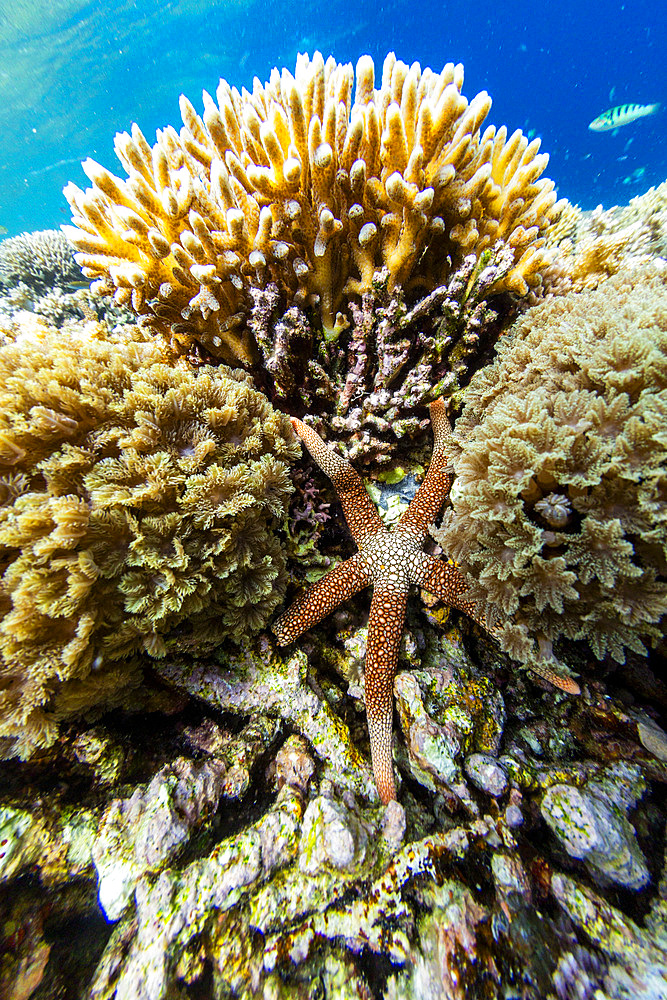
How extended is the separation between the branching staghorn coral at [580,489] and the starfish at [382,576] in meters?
0.36

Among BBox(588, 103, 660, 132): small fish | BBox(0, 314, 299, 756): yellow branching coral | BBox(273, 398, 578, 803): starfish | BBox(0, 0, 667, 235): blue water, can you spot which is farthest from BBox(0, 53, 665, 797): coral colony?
BBox(0, 0, 667, 235): blue water

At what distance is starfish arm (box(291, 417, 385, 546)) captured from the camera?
258 centimetres

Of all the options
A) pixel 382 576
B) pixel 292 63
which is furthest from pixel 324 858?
pixel 292 63

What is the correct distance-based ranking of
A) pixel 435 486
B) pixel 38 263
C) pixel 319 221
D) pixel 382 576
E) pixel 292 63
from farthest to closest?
pixel 292 63 < pixel 38 263 < pixel 435 486 < pixel 382 576 < pixel 319 221

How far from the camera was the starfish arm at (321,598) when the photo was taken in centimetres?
244

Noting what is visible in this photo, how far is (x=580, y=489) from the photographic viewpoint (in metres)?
1.87

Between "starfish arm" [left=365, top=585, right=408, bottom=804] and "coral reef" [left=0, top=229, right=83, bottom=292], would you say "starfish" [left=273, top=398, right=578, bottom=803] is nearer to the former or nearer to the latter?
"starfish arm" [left=365, top=585, right=408, bottom=804]

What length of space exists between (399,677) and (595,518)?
1422mm

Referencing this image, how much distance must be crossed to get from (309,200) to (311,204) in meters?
0.02

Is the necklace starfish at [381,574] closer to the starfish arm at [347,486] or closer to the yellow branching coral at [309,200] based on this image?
the starfish arm at [347,486]

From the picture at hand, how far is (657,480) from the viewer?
5.56ft

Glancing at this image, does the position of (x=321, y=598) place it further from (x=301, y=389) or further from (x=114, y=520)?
(x=301, y=389)

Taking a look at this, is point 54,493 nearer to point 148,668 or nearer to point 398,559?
point 148,668

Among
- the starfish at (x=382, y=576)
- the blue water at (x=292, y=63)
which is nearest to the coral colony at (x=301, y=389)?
the starfish at (x=382, y=576)
